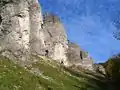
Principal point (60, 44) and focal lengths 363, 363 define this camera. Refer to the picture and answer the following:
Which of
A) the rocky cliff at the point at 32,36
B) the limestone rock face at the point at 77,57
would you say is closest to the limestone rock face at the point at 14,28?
the rocky cliff at the point at 32,36

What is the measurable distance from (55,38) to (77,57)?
2069cm

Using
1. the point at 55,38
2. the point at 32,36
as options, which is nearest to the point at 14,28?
the point at 32,36

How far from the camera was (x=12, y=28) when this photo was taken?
68312 millimetres

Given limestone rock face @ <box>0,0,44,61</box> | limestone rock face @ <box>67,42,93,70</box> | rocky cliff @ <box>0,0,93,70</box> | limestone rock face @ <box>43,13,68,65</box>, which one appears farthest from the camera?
limestone rock face @ <box>67,42,93,70</box>

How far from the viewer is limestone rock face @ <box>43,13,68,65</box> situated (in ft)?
368

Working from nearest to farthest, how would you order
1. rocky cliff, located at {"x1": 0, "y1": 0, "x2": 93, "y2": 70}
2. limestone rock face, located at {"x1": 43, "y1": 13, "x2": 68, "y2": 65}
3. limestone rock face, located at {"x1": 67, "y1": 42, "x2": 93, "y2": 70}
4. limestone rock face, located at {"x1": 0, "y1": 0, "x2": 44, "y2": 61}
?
limestone rock face, located at {"x1": 0, "y1": 0, "x2": 44, "y2": 61} < rocky cliff, located at {"x1": 0, "y1": 0, "x2": 93, "y2": 70} < limestone rock face, located at {"x1": 43, "y1": 13, "x2": 68, "y2": 65} < limestone rock face, located at {"x1": 67, "y1": 42, "x2": 93, "y2": 70}

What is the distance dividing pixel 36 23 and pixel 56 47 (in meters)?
22.4

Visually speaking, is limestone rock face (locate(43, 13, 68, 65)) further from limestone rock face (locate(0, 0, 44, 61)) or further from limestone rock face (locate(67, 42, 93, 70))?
limestone rock face (locate(0, 0, 44, 61))

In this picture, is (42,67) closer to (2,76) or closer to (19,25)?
(19,25)

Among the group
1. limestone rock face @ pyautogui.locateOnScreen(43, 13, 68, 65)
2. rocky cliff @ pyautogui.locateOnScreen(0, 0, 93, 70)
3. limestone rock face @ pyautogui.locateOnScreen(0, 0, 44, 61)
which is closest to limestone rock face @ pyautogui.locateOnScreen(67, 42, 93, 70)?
rocky cliff @ pyautogui.locateOnScreen(0, 0, 93, 70)

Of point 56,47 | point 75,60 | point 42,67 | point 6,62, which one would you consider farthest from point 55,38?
point 6,62

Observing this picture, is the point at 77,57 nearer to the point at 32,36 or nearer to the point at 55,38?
the point at 55,38

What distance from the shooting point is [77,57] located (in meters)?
135

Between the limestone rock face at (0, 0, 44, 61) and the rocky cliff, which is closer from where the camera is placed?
the limestone rock face at (0, 0, 44, 61)
